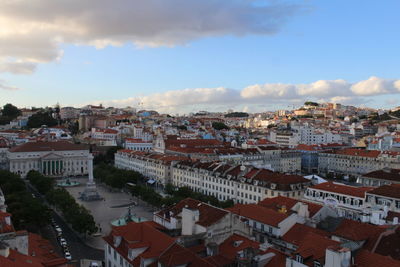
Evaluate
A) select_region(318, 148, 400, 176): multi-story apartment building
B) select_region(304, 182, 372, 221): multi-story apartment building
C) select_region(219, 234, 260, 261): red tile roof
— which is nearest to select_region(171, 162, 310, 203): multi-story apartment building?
select_region(304, 182, 372, 221): multi-story apartment building

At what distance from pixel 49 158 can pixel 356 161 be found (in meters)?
77.7

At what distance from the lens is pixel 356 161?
314 ft

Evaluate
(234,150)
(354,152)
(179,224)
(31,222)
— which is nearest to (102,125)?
(234,150)

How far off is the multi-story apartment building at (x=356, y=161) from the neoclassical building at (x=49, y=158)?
63802 millimetres

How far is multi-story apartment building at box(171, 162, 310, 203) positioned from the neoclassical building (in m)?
39.9

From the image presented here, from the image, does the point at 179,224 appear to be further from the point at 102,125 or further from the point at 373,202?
the point at 102,125

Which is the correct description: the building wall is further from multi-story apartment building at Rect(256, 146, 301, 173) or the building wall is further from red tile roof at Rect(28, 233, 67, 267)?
red tile roof at Rect(28, 233, 67, 267)

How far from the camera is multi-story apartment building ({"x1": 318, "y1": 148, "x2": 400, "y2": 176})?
292 ft

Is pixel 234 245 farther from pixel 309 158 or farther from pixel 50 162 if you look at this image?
pixel 309 158

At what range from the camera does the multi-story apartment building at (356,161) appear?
292ft

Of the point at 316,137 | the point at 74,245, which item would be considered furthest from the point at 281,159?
the point at 74,245

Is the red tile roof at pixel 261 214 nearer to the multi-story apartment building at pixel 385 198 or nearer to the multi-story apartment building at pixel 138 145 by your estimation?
the multi-story apartment building at pixel 385 198

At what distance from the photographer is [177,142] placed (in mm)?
105312

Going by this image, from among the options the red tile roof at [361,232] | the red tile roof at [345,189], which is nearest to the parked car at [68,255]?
the red tile roof at [361,232]
